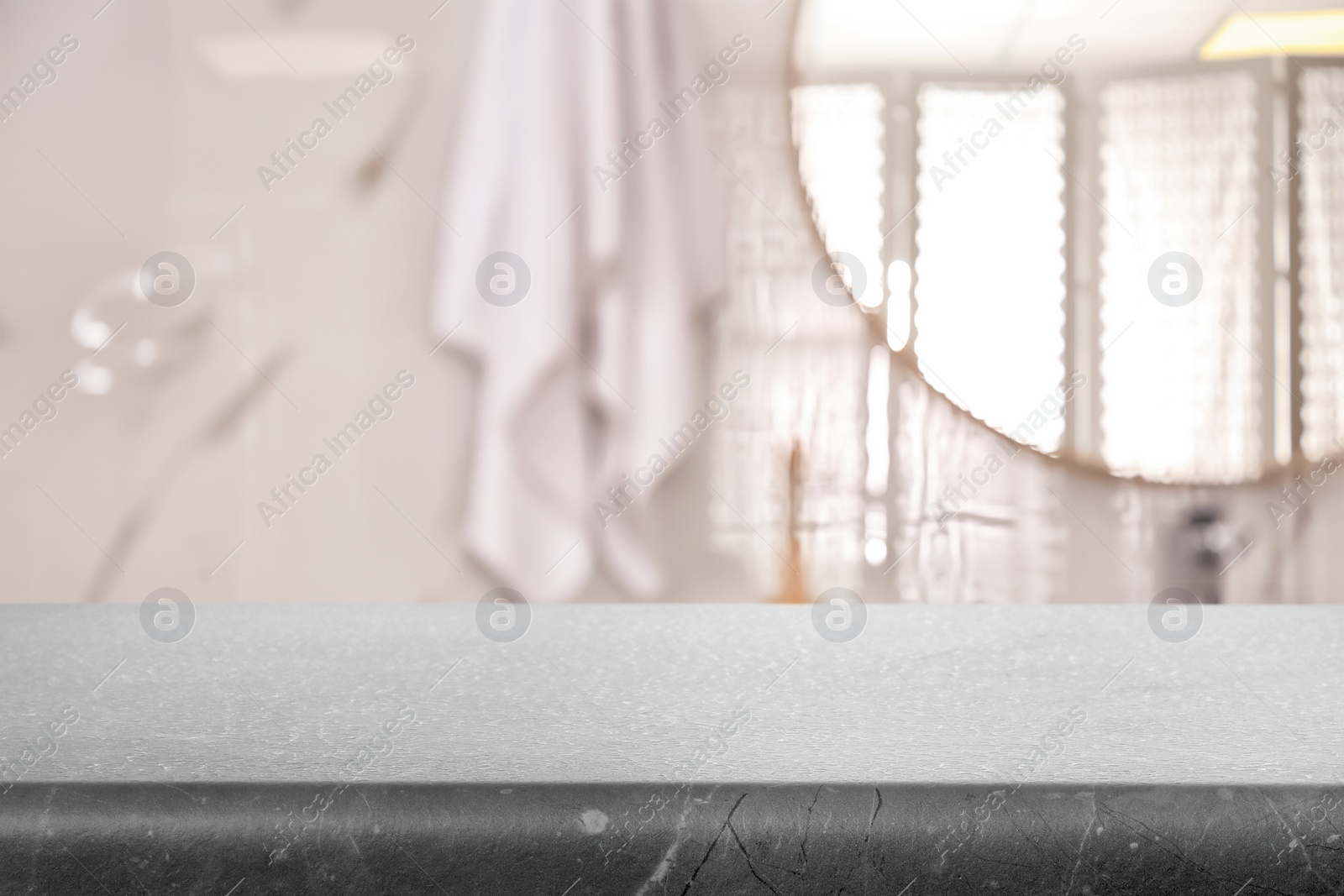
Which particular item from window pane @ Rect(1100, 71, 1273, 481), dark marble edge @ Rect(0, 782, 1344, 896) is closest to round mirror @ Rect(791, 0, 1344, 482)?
window pane @ Rect(1100, 71, 1273, 481)

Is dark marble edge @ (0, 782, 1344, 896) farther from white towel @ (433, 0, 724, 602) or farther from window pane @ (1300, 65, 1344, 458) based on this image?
window pane @ (1300, 65, 1344, 458)

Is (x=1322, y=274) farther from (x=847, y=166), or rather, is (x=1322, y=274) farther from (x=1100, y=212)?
(x=847, y=166)

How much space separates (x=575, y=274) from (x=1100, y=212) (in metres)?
0.48

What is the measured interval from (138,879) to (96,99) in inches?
34.4

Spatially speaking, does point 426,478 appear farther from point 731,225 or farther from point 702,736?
point 702,736

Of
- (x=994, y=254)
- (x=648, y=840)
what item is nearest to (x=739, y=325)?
(x=994, y=254)

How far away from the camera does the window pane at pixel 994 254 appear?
30.0 inches

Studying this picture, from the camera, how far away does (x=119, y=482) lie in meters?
0.77

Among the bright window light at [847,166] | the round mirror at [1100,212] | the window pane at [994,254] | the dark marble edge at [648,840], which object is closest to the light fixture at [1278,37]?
the round mirror at [1100,212]

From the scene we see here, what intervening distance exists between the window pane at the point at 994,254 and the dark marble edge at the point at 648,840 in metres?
0.61

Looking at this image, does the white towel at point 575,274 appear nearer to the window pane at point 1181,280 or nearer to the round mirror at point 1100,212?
the round mirror at point 1100,212

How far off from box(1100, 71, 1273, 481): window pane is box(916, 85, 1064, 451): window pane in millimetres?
48

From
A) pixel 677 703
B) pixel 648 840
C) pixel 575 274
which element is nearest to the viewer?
pixel 648 840

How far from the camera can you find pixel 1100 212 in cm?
77
